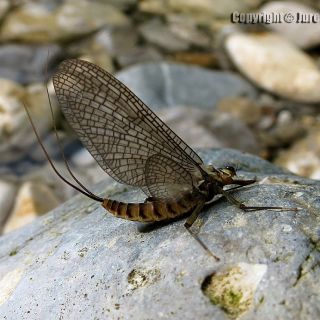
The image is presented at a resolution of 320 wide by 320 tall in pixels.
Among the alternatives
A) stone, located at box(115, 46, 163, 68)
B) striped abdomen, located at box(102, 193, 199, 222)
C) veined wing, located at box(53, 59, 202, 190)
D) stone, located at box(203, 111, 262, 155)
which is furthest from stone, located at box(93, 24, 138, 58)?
striped abdomen, located at box(102, 193, 199, 222)

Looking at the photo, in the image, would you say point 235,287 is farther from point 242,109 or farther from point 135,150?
point 242,109

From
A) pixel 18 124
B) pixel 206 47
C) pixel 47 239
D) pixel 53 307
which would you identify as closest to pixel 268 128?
pixel 206 47

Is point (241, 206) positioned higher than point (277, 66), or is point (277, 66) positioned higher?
point (241, 206)

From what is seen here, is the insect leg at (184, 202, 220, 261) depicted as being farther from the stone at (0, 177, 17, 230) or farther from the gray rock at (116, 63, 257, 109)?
→ the gray rock at (116, 63, 257, 109)

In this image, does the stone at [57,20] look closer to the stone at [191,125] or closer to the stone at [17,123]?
the stone at [17,123]

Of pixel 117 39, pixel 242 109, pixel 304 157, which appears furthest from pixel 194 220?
pixel 117 39

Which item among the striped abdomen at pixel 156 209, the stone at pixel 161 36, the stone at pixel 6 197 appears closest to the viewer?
the striped abdomen at pixel 156 209

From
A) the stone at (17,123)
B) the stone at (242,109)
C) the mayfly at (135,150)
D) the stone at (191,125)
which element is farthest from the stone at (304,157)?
the mayfly at (135,150)
